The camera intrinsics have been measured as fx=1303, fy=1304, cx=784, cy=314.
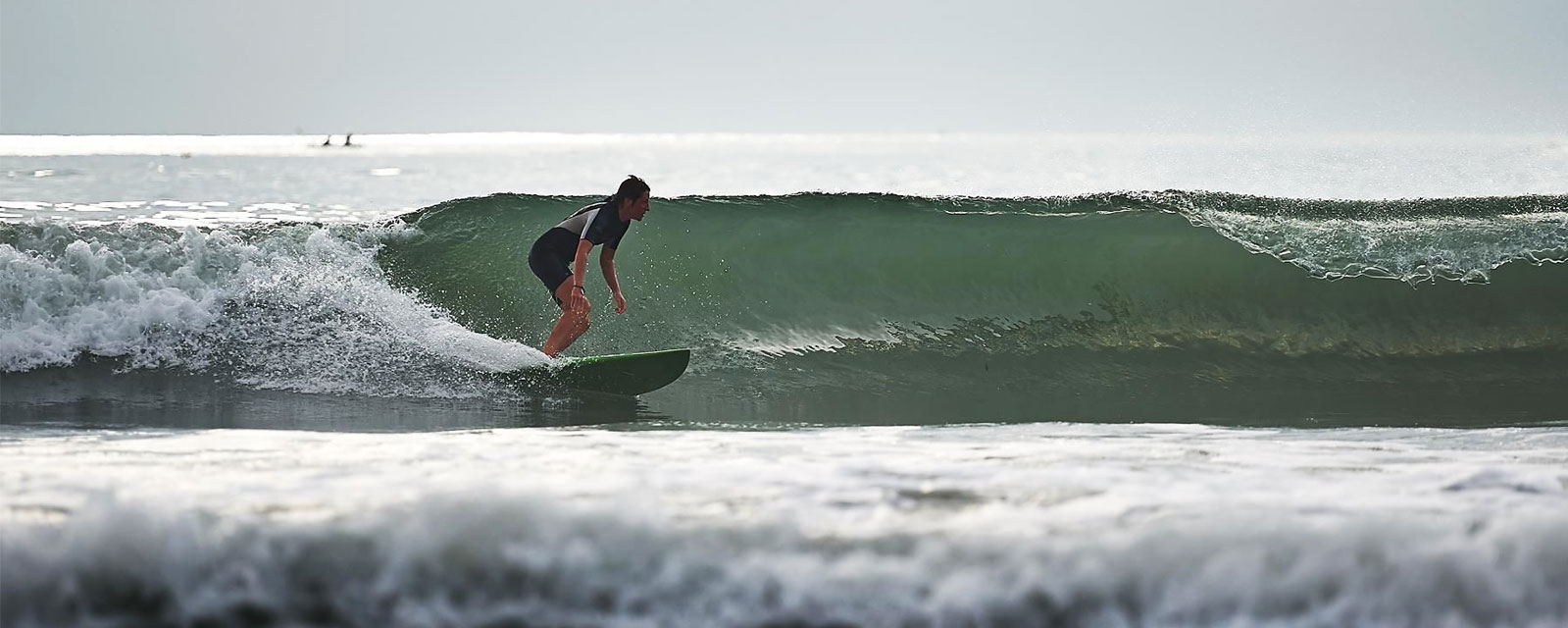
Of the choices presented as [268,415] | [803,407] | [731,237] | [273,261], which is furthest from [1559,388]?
[273,261]

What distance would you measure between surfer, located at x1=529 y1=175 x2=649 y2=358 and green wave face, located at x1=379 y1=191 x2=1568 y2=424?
0.80 m

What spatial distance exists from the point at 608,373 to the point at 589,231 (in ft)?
3.01

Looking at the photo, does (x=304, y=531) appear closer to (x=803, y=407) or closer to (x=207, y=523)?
(x=207, y=523)

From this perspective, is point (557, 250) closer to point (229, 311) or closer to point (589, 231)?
point (589, 231)

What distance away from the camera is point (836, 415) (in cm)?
783

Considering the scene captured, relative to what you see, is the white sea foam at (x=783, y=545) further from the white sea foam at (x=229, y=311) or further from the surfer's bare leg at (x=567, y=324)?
the white sea foam at (x=229, y=311)

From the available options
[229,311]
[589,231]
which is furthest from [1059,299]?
[229,311]

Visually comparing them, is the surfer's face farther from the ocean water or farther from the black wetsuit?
the ocean water

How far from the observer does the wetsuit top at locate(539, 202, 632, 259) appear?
7.71 m

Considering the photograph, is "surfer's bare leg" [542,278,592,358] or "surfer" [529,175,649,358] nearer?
"surfer" [529,175,649,358]

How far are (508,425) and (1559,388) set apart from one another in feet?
23.0

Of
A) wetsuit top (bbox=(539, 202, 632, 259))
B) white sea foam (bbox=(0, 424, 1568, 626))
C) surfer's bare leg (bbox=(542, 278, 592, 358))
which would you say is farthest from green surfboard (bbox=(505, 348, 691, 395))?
white sea foam (bbox=(0, 424, 1568, 626))

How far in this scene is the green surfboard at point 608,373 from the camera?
7973 mm

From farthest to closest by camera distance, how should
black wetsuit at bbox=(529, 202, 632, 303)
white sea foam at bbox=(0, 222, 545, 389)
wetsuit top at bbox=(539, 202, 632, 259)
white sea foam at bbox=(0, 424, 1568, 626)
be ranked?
white sea foam at bbox=(0, 222, 545, 389), black wetsuit at bbox=(529, 202, 632, 303), wetsuit top at bbox=(539, 202, 632, 259), white sea foam at bbox=(0, 424, 1568, 626)
